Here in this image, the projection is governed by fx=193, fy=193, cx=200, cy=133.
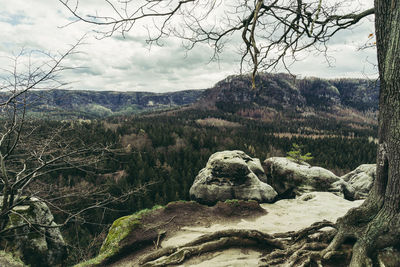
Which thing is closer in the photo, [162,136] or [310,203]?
[310,203]

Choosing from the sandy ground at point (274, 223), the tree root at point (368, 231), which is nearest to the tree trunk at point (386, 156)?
the tree root at point (368, 231)

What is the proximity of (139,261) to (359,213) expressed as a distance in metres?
5.23

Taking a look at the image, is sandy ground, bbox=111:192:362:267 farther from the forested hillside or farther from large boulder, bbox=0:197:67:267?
large boulder, bbox=0:197:67:267

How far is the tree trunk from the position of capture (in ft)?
9.17

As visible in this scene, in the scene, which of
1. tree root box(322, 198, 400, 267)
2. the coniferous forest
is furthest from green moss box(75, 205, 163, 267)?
tree root box(322, 198, 400, 267)

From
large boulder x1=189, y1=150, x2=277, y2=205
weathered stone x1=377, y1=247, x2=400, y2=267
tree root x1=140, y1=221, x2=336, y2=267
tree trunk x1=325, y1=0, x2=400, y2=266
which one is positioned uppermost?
tree trunk x1=325, y1=0, x2=400, y2=266

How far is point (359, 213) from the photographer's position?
3.42 metres

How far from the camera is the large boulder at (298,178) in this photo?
545 inches

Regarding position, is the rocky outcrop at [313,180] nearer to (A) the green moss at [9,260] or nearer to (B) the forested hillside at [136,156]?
(B) the forested hillside at [136,156]

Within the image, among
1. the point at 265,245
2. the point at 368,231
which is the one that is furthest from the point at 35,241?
the point at 368,231

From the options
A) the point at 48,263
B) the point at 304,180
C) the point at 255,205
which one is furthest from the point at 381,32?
the point at 304,180

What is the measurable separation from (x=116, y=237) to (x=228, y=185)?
7987mm

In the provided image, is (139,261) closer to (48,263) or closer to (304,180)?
(48,263)

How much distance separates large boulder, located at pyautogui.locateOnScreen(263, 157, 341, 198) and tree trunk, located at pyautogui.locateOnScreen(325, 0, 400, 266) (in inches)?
468
